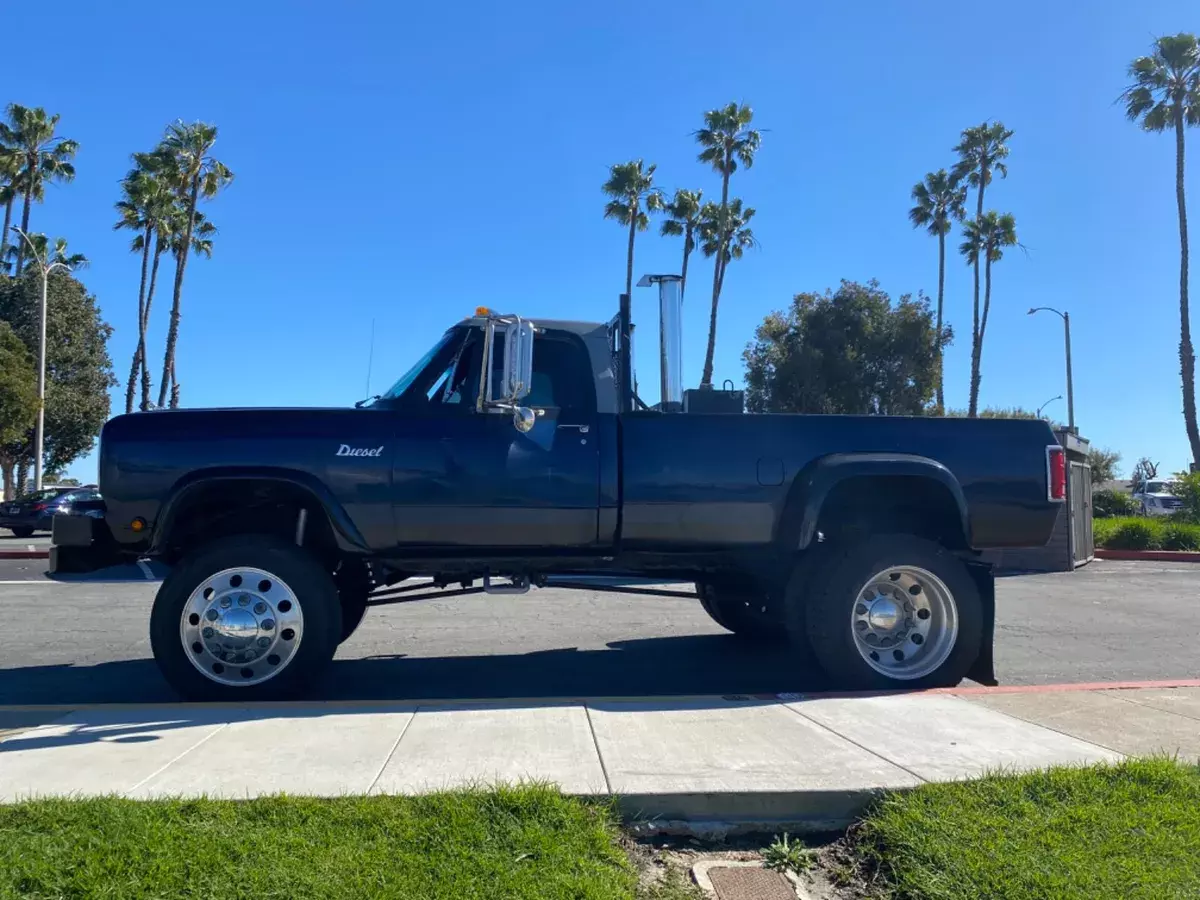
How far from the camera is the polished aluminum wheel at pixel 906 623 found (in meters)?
6.06

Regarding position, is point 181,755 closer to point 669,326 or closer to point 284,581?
point 284,581

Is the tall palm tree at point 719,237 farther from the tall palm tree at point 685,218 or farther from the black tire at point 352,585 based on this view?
the black tire at point 352,585

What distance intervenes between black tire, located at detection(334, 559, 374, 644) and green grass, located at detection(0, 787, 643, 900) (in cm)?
283

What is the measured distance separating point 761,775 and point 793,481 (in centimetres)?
227

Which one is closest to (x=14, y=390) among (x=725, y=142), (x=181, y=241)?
(x=181, y=241)

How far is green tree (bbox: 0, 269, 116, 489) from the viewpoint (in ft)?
127

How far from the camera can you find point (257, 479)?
217 inches

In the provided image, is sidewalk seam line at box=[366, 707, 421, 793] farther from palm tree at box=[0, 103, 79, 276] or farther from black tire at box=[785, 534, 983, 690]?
palm tree at box=[0, 103, 79, 276]

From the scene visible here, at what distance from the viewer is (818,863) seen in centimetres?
353

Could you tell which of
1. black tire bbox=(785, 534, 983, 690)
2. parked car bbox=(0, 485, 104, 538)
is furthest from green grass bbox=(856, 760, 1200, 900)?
parked car bbox=(0, 485, 104, 538)

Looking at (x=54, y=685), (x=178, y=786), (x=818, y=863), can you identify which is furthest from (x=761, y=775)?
(x=54, y=685)

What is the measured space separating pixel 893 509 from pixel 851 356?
1100 inches

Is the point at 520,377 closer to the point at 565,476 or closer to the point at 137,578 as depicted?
the point at 565,476

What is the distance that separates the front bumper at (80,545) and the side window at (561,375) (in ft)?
8.80
